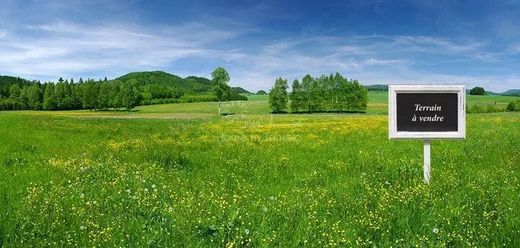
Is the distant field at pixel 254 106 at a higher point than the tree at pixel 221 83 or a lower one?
lower

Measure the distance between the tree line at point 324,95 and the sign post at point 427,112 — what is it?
115513mm

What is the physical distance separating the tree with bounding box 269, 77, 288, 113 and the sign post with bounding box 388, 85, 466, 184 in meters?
114

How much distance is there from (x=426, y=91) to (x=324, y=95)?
400 feet

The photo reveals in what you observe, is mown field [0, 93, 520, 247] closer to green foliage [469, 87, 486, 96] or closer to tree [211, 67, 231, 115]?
tree [211, 67, 231, 115]

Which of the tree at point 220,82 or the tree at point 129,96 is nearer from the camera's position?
the tree at point 220,82

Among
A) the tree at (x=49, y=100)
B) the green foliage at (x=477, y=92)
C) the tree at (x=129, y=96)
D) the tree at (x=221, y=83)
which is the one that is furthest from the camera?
the green foliage at (x=477, y=92)

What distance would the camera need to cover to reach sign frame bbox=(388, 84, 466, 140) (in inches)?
417

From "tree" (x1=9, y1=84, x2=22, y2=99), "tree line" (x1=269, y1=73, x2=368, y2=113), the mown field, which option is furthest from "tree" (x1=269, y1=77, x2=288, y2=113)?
the mown field

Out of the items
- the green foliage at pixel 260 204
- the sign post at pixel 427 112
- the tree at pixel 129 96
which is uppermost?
the tree at pixel 129 96

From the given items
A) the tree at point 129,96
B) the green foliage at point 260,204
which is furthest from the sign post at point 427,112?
the tree at point 129,96

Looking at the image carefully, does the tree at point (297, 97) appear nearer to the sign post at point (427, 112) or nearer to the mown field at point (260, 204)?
the mown field at point (260, 204)

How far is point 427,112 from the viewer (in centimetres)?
1071

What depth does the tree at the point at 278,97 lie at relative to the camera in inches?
4914

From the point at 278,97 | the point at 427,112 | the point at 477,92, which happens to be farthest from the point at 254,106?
the point at 427,112
